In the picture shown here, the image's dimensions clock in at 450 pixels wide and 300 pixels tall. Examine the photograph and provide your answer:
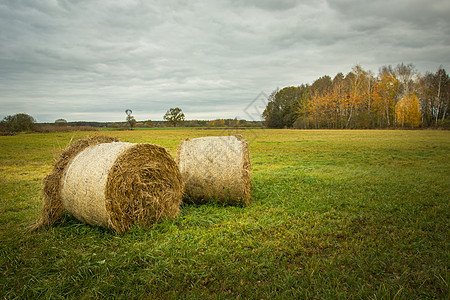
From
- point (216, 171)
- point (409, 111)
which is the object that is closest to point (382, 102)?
point (409, 111)

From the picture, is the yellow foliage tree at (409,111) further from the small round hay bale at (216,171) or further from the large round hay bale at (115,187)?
the large round hay bale at (115,187)

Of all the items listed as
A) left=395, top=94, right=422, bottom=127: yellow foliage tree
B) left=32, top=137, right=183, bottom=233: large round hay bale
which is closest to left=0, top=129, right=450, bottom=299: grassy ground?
left=32, top=137, right=183, bottom=233: large round hay bale

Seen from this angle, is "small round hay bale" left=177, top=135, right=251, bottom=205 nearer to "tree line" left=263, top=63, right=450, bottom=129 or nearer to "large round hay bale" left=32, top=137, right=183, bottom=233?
"large round hay bale" left=32, top=137, right=183, bottom=233

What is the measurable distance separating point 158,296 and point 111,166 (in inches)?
104

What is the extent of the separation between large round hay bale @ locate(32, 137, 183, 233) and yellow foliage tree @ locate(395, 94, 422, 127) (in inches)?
2299

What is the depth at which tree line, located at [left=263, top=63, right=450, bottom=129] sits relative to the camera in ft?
168

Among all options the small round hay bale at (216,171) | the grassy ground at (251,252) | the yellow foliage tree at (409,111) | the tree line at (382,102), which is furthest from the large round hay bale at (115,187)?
the yellow foliage tree at (409,111)

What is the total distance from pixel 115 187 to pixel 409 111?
59892 mm

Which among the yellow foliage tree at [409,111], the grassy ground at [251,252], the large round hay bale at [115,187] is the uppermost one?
the yellow foliage tree at [409,111]

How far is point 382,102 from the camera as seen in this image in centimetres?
5616

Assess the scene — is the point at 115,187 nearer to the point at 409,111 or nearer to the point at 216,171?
the point at 216,171

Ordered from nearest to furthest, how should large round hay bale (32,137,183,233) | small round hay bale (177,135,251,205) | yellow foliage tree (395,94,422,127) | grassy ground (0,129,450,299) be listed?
grassy ground (0,129,450,299) < large round hay bale (32,137,183,233) < small round hay bale (177,135,251,205) < yellow foliage tree (395,94,422,127)

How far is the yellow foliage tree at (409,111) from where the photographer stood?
49.6 metres

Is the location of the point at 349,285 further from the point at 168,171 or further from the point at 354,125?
the point at 354,125
